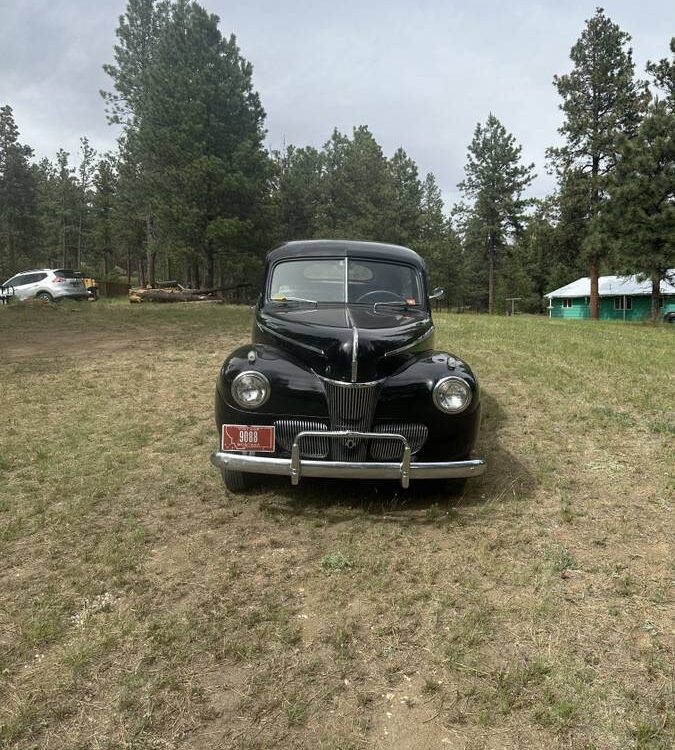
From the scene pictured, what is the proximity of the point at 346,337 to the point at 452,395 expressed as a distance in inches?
34.9

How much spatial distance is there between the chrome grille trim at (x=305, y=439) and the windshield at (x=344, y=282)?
67.8 inches

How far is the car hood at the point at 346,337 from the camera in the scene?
12.2ft

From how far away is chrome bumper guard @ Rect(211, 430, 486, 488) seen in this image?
338 centimetres

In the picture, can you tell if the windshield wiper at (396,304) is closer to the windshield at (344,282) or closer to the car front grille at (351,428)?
the windshield at (344,282)

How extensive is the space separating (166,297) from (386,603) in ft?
74.5

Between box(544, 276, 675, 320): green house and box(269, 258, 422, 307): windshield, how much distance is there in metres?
39.7

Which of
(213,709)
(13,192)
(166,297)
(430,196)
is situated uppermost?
(430,196)

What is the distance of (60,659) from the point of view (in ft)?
7.29

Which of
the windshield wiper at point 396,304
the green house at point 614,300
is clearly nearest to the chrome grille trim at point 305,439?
the windshield wiper at point 396,304

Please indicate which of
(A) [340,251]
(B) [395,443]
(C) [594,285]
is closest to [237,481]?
(B) [395,443]

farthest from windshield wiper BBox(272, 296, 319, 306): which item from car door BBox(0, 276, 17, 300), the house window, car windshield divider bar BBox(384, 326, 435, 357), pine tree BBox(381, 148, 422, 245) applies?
the house window

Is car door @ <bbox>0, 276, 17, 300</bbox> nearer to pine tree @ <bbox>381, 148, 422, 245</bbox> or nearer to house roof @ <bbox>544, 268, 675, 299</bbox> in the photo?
pine tree @ <bbox>381, 148, 422, 245</bbox>

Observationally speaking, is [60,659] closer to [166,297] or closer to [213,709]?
[213,709]

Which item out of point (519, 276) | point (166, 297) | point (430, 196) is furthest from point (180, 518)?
point (430, 196)
